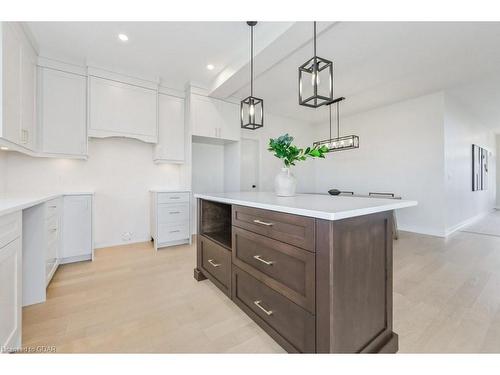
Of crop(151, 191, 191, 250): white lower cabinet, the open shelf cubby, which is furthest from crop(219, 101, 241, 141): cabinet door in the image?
the open shelf cubby

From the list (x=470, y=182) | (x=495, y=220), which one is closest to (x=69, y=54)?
(x=470, y=182)

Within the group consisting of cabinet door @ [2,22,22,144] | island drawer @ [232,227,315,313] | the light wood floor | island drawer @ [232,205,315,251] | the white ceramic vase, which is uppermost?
cabinet door @ [2,22,22,144]

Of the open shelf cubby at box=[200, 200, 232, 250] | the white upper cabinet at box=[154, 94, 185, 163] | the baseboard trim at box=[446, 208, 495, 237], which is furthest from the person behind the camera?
the baseboard trim at box=[446, 208, 495, 237]

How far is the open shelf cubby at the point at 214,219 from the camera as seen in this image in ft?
7.38

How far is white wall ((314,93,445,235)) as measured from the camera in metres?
4.04

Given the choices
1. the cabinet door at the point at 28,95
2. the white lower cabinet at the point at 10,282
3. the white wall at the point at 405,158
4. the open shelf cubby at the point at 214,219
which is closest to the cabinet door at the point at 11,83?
the cabinet door at the point at 28,95

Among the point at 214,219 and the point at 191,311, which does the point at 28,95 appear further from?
the point at 191,311

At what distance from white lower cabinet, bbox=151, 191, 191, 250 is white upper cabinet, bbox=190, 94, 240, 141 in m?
1.15

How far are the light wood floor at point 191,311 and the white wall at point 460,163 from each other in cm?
181

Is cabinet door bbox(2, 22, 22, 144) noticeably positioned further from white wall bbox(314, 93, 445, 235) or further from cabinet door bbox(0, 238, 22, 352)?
white wall bbox(314, 93, 445, 235)

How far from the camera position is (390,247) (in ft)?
4.41

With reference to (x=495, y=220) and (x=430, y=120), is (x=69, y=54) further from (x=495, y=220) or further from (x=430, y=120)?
(x=495, y=220)

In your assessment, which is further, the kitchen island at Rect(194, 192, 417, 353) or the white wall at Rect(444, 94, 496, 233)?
the white wall at Rect(444, 94, 496, 233)
